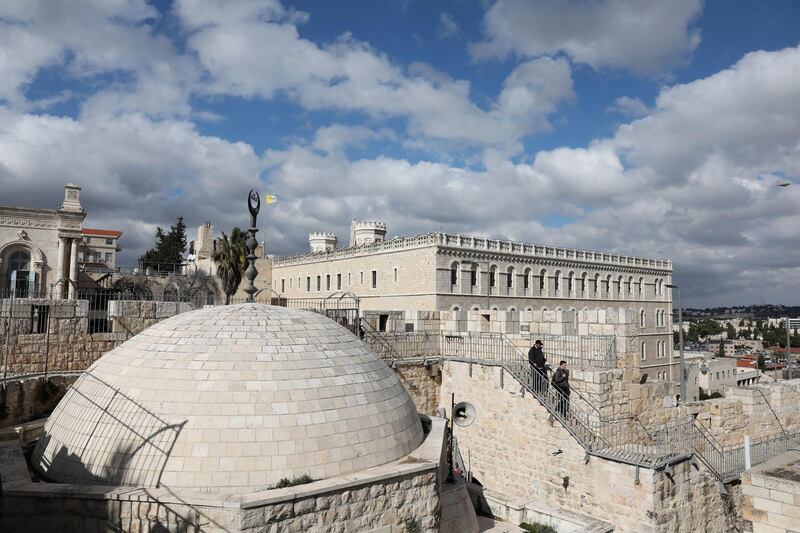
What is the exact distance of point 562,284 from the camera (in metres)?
41.2

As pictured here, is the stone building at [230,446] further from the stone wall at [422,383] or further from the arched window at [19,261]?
the arched window at [19,261]

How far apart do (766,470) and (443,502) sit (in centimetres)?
463

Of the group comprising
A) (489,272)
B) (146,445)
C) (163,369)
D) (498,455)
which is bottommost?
(498,455)

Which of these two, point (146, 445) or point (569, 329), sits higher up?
point (569, 329)

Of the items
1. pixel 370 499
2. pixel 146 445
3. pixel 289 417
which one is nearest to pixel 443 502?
pixel 370 499

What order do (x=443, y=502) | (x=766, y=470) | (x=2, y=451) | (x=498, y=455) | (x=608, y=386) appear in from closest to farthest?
(x=766, y=470) < (x=2, y=451) < (x=443, y=502) < (x=608, y=386) < (x=498, y=455)

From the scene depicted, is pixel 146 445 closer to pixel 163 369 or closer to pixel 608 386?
pixel 163 369

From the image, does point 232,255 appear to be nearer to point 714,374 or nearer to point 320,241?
point 320,241

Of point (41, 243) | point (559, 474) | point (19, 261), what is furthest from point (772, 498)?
point (19, 261)

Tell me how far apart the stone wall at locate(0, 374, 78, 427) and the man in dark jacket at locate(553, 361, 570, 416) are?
36.1 ft

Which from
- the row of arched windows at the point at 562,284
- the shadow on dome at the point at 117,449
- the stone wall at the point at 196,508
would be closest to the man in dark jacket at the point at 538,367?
the stone wall at the point at 196,508

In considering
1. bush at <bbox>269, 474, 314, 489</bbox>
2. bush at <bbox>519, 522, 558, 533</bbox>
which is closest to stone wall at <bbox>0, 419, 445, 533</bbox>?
bush at <bbox>269, 474, 314, 489</bbox>

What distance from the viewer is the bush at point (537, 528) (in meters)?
9.34

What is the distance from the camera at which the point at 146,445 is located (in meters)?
6.74
